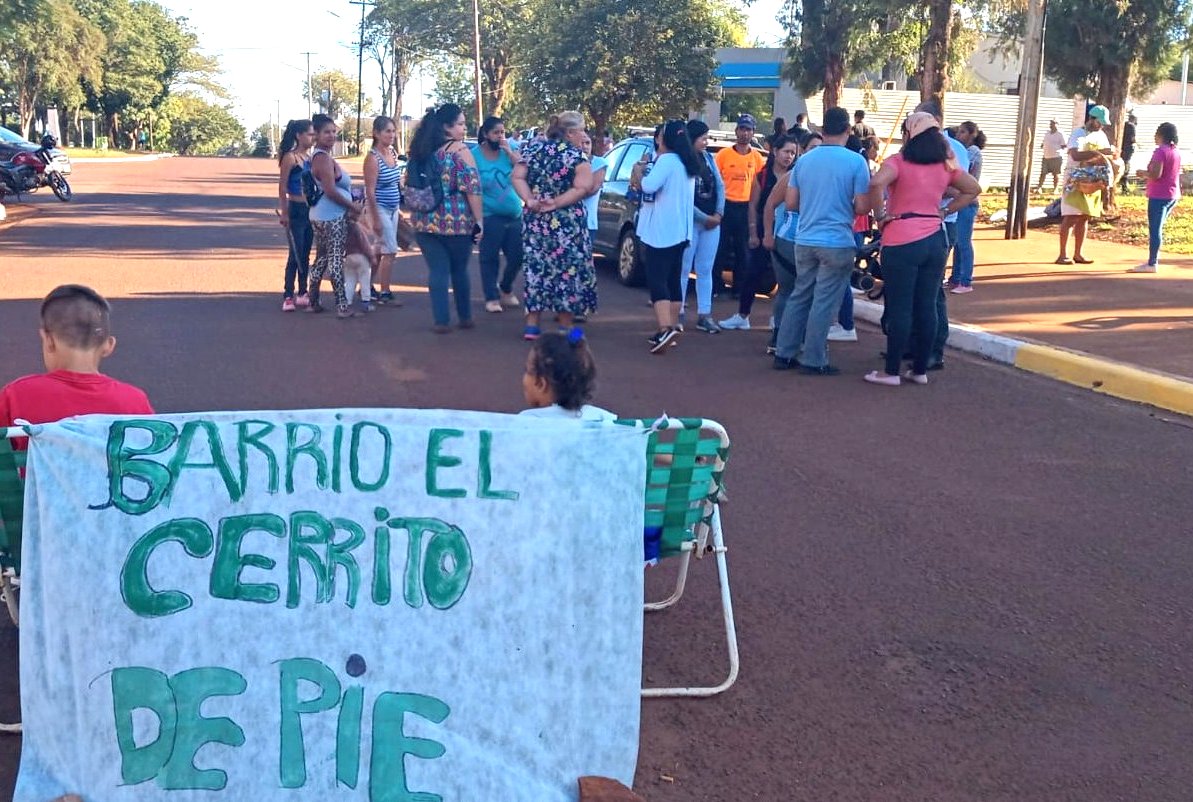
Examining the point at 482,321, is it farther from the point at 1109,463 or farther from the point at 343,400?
the point at 1109,463

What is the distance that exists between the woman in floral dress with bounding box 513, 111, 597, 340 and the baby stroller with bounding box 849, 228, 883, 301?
12.7 feet

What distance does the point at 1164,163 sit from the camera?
43.2ft

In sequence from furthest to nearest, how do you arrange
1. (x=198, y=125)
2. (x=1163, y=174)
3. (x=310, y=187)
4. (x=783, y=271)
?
(x=198, y=125), (x=1163, y=174), (x=310, y=187), (x=783, y=271)

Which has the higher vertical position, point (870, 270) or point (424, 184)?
point (424, 184)

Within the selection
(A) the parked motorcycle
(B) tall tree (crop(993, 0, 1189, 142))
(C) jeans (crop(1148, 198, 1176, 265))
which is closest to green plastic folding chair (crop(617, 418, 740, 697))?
(C) jeans (crop(1148, 198, 1176, 265))

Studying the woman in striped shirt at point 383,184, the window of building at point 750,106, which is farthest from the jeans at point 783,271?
the window of building at point 750,106

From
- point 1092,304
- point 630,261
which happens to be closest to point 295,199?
point 630,261

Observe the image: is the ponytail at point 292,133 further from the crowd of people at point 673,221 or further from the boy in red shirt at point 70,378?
the boy in red shirt at point 70,378

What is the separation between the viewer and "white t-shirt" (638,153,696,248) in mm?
9570

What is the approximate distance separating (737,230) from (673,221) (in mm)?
2697

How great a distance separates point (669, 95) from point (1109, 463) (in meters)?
28.5

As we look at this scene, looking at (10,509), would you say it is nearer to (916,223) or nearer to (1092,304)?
(916,223)

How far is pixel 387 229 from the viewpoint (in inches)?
457

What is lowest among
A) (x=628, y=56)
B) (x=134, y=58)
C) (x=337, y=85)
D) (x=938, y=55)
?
(x=938, y=55)
